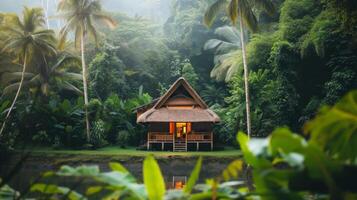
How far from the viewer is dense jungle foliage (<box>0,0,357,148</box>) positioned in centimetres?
1644

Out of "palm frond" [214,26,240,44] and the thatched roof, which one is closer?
the thatched roof

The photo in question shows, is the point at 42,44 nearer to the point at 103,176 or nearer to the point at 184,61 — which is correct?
the point at 184,61

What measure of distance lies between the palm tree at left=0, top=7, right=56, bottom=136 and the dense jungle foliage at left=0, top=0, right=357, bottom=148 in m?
0.10

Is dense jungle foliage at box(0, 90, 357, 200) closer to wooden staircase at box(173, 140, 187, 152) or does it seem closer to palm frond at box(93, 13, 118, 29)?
wooden staircase at box(173, 140, 187, 152)

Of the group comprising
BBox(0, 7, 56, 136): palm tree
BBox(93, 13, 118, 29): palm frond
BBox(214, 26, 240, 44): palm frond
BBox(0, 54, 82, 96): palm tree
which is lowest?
BBox(0, 54, 82, 96): palm tree

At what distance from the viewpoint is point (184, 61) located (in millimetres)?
25078

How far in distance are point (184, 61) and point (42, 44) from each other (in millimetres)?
9897

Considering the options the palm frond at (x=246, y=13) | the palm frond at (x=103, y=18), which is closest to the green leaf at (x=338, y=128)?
the palm frond at (x=246, y=13)

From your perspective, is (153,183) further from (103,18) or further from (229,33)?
(229,33)

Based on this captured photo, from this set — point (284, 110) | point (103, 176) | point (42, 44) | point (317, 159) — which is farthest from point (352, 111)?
point (42, 44)

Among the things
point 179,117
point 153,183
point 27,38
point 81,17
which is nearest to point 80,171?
point 153,183

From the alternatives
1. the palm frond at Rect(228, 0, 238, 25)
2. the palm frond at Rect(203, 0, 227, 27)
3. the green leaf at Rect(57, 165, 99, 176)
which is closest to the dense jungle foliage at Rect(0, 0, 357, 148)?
the palm frond at Rect(228, 0, 238, 25)

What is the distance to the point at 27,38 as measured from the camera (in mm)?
Answer: 17047

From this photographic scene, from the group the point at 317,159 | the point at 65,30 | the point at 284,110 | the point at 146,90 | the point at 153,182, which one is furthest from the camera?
the point at 146,90
